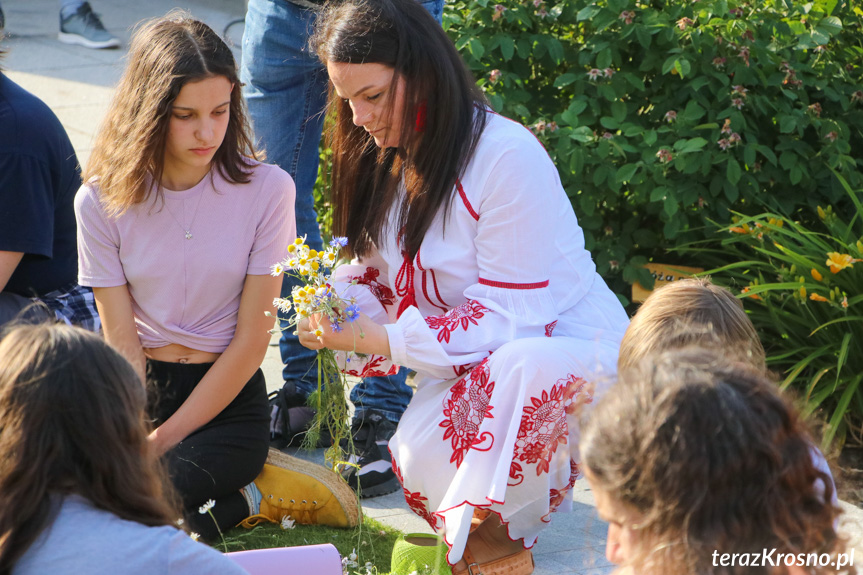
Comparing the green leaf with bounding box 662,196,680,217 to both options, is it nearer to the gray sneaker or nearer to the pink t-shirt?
the pink t-shirt

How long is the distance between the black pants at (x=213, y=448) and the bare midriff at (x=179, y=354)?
0.05 feet

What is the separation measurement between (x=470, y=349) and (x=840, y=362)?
1.36 metres

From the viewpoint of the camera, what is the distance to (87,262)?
8.60ft

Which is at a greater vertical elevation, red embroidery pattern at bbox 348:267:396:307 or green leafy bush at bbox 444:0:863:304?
green leafy bush at bbox 444:0:863:304

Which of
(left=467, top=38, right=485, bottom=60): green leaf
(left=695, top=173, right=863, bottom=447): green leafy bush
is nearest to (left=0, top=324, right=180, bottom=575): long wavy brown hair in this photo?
(left=695, top=173, right=863, bottom=447): green leafy bush

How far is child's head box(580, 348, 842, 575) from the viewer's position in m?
Answer: 1.25

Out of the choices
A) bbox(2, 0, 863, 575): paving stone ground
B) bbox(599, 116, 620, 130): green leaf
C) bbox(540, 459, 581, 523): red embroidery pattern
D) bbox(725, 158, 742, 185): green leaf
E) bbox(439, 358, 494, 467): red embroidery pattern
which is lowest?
bbox(2, 0, 863, 575): paving stone ground

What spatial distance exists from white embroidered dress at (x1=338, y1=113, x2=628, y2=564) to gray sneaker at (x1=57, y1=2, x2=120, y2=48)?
5734 mm

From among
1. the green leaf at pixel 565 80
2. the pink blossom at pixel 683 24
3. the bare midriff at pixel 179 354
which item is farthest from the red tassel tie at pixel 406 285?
the pink blossom at pixel 683 24

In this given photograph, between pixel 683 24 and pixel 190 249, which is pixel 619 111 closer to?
pixel 683 24

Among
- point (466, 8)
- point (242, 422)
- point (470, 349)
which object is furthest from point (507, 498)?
point (466, 8)

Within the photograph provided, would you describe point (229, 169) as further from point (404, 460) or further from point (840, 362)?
point (840, 362)

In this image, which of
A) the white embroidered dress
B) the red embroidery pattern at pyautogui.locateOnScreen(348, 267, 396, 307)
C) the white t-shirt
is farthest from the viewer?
the red embroidery pattern at pyautogui.locateOnScreen(348, 267, 396, 307)

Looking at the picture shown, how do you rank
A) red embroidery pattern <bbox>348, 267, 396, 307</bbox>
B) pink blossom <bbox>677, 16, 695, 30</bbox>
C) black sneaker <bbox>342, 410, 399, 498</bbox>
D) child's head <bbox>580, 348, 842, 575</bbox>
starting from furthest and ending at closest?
pink blossom <bbox>677, 16, 695, 30</bbox> → black sneaker <bbox>342, 410, 399, 498</bbox> → red embroidery pattern <bbox>348, 267, 396, 307</bbox> → child's head <bbox>580, 348, 842, 575</bbox>
